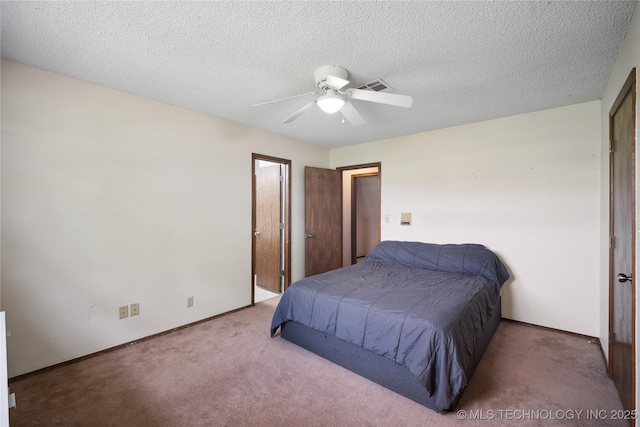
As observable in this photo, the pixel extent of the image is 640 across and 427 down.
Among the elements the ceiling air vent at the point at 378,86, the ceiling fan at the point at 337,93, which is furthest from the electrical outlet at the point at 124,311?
the ceiling air vent at the point at 378,86

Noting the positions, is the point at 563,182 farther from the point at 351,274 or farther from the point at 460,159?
the point at 351,274

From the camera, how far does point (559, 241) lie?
288 centimetres

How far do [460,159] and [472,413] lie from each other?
2818mm

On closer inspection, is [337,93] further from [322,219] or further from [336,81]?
[322,219]

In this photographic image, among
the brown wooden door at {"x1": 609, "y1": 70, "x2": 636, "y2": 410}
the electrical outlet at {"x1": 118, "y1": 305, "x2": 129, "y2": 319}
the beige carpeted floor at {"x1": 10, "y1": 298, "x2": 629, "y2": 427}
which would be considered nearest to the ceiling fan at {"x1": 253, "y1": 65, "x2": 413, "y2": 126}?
the brown wooden door at {"x1": 609, "y1": 70, "x2": 636, "y2": 410}

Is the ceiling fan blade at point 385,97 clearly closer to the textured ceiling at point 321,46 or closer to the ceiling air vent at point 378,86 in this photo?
the textured ceiling at point 321,46

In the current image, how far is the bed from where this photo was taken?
171cm

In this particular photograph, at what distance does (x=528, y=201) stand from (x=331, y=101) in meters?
2.58

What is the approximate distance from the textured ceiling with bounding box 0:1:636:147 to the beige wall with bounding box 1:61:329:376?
32 centimetres

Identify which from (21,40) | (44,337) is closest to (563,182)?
(21,40)

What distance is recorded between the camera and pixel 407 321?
185 cm

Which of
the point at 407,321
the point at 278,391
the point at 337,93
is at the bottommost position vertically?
the point at 278,391

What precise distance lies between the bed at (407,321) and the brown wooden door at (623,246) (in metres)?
0.79

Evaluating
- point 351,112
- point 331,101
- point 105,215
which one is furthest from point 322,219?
point 105,215
